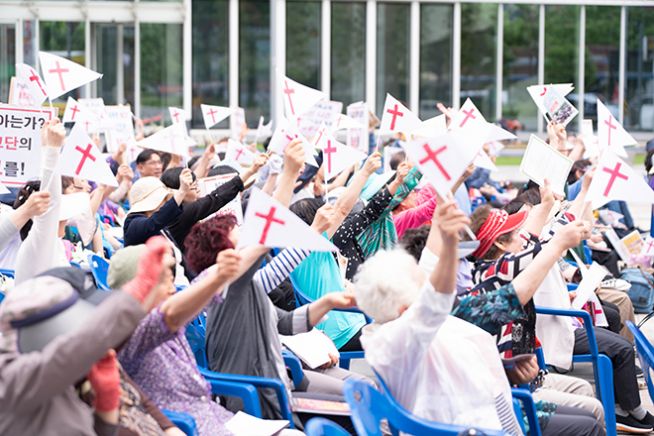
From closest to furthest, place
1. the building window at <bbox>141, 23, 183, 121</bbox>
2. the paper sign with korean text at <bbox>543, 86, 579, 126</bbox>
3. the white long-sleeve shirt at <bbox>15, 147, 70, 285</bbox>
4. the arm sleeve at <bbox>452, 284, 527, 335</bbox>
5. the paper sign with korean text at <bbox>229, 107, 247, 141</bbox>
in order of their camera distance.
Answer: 1. the arm sleeve at <bbox>452, 284, 527, 335</bbox>
2. the white long-sleeve shirt at <bbox>15, 147, 70, 285</bbox>
3. the paper sign with korean text at <bbox>543, 86, 579, 126</bbox>
4. the paper sign with korean text at <bbox>229, 107, 247, 141</bbox>
5. the building window at <bbox>141, 23, 183, 121</bbox>

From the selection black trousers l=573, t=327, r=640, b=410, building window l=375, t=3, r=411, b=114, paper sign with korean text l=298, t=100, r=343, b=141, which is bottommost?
black trousers l=573, t=327, r=640, b=410

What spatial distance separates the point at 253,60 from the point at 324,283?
79.6 feet

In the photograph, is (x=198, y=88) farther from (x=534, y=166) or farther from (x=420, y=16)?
(x=534, y=166)

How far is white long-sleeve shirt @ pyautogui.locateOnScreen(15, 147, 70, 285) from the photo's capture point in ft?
16.9

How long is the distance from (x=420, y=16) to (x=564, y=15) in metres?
4.14

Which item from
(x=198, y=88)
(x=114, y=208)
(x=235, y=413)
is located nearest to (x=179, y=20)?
(x=198, y=88)

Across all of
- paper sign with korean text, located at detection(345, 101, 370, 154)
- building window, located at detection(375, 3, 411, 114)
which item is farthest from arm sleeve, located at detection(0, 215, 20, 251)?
building window, located at detection(375, 3, 411, 114)

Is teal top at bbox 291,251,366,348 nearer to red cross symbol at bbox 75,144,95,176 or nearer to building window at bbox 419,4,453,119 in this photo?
red cross symbol at bbox 75,144,95,176

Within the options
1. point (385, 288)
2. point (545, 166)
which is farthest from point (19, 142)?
point (385, 288)

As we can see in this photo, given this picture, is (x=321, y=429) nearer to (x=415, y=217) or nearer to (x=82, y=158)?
(x=82, y=158)

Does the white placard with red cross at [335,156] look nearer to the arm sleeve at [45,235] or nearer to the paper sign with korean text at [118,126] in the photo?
the arm sleeve at [45,235]

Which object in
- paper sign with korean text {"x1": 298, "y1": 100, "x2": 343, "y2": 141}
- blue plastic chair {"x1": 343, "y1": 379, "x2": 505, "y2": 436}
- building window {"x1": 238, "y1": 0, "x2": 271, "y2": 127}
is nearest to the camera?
blue plastic chair {"x1": 343, "y1": 379, "x2": 505, "y2": 436}

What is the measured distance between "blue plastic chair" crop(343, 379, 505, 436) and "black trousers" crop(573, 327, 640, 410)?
316cm

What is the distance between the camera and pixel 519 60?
104 ft
